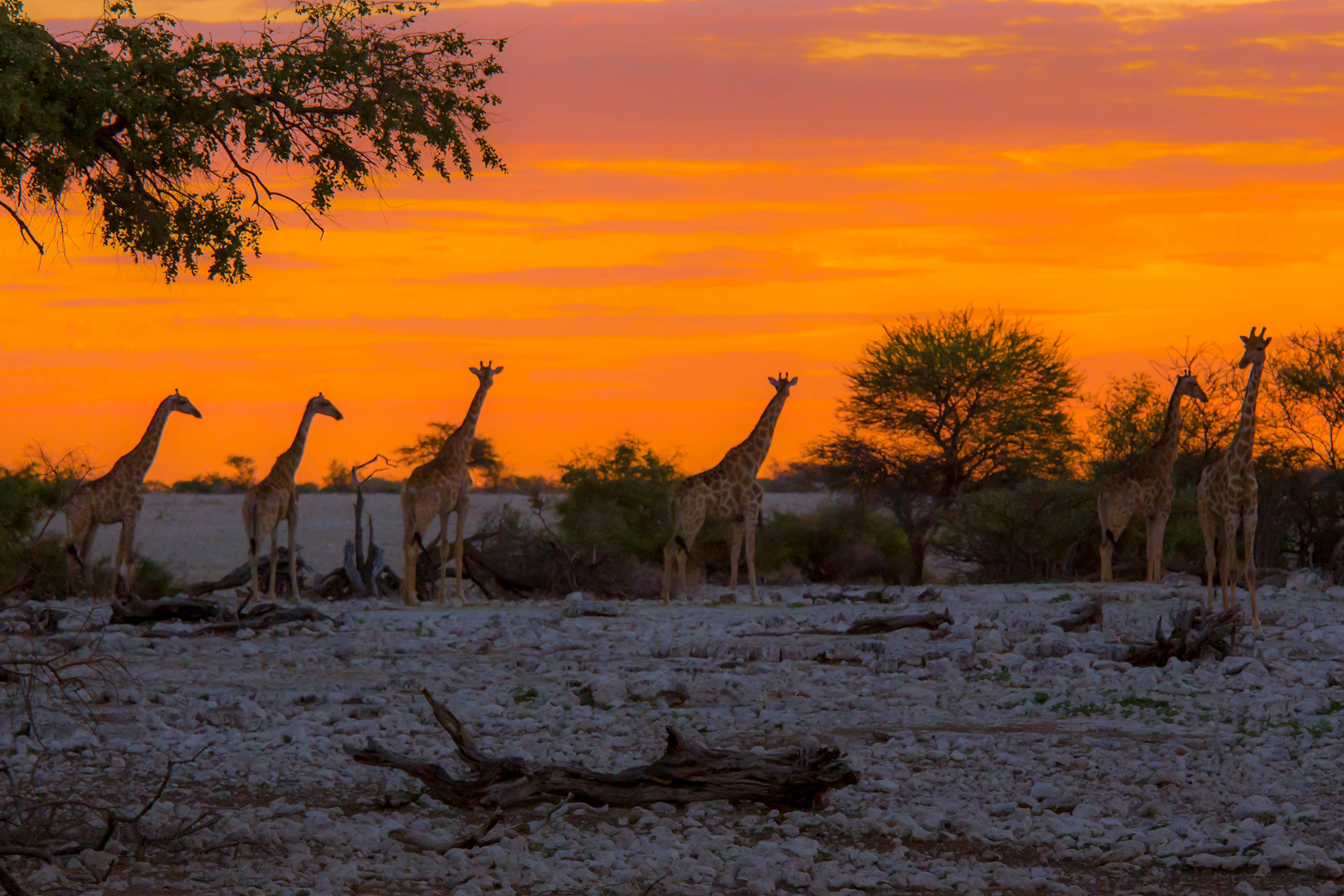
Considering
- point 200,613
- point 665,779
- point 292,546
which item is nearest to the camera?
point 665,779

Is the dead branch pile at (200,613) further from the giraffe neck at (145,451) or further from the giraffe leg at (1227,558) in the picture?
the giraffe leg at (1227,558)

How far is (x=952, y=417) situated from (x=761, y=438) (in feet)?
35.2

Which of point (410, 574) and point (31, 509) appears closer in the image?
point (410, 574)

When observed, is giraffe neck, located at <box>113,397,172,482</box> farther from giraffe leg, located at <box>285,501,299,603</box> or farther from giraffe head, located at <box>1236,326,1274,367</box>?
giraffe head, located at <box>1236,326,1274,367</box>

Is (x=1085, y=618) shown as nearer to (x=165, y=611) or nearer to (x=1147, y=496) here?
(x=1147, y=496)

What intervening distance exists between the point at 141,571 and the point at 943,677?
13.7m

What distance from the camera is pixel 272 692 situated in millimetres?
10336

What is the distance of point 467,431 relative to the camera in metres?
18.3

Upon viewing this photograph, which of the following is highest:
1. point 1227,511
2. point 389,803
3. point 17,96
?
point 17,96

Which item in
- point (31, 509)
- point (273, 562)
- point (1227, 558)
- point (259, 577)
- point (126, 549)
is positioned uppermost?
point (31, 509)

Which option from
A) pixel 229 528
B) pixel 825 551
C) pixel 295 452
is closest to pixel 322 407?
pixel 295 452

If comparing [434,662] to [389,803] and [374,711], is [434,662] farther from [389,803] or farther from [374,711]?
[389,803]

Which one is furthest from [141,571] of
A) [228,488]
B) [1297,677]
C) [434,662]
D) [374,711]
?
[228,488]

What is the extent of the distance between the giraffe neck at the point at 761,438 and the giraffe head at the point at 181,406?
6839 millimetres
